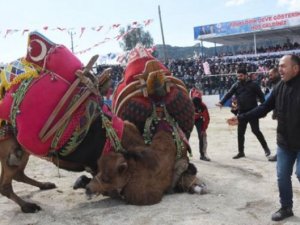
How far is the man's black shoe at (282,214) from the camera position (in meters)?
4.34

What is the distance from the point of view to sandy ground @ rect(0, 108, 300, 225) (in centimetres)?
441

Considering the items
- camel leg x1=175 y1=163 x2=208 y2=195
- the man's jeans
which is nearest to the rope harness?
camel leg x1=175 y1=163 x2=208 y2=195

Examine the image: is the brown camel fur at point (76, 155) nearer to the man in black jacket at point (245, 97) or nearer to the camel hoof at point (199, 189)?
the camel hoof at point (199, 189)

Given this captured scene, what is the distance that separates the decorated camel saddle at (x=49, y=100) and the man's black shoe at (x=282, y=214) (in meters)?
2.00

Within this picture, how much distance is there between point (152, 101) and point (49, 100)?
136 centimetres

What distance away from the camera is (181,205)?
4.76 meters

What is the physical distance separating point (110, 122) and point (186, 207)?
1159 millimetres

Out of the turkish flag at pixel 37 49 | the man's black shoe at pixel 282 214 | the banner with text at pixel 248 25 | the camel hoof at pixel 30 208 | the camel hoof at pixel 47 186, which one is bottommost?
the man's black shoe at pixel 282 214

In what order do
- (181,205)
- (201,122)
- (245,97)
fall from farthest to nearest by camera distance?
(201,122)
(245,97)
(181,205)

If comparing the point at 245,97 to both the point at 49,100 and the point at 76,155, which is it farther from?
the point at 49,100

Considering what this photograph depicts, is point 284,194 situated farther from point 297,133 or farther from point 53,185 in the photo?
point 53,185

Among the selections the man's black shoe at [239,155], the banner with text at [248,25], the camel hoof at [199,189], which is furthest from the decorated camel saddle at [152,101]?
the banner with text at [248,25]

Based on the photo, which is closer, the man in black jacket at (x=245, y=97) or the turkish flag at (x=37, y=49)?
the turkish flag at (x=37, y=49)

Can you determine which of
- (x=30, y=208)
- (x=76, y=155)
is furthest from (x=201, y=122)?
(x=30, y=208)
